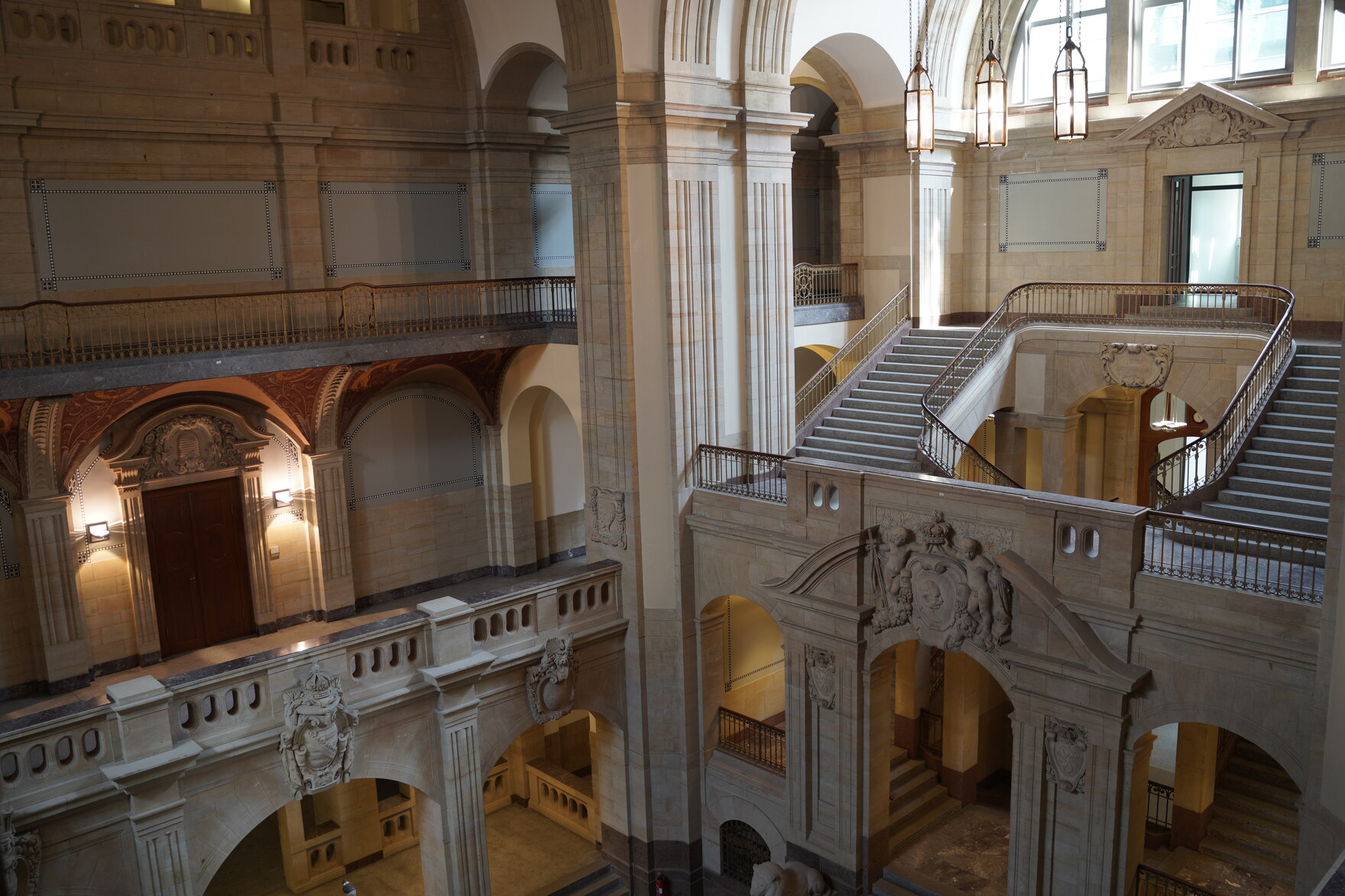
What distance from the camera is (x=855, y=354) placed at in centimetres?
1648

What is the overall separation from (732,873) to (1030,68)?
12.4 meters

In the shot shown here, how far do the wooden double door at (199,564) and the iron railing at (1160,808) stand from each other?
36.9ft

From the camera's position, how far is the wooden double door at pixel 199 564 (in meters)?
13.4

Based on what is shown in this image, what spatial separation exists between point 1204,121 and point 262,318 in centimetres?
1255

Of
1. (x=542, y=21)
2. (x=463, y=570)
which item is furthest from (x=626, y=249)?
(x=463, y=570)

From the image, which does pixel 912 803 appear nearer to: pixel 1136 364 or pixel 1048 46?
pixel 1136 364

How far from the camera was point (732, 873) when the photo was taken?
44.0ft

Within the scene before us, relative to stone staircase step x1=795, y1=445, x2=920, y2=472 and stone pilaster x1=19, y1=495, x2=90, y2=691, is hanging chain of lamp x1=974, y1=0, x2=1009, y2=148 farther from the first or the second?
stone pilaster x1=19, y1=495, x2=90, y2=691

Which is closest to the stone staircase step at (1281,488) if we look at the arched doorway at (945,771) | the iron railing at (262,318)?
the arched doorway at (945,771)

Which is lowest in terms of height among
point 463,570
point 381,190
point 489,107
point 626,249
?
point 463,570

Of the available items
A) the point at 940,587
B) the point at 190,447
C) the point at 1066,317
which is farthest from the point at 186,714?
the point at 1066,317

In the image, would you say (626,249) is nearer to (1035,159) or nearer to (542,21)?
(542,21)

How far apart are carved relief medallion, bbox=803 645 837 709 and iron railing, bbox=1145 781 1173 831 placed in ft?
12.9

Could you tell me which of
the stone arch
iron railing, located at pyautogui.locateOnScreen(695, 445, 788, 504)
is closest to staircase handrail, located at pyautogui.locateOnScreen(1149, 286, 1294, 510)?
the stone arch
